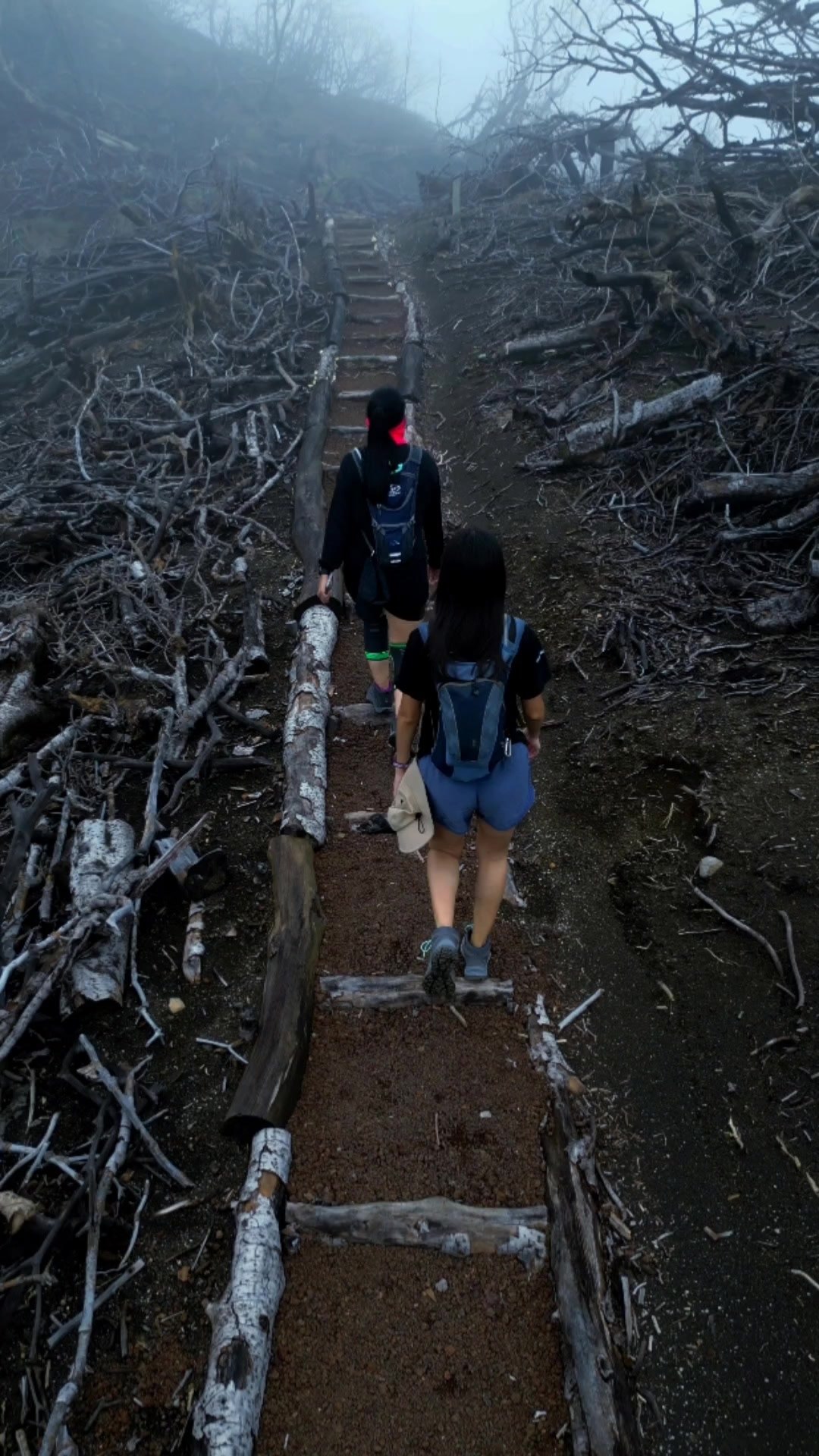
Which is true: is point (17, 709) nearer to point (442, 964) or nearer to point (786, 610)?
point (442, 964)

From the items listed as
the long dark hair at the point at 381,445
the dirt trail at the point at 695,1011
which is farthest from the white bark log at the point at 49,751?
the dirt trail at the point at 695,1011

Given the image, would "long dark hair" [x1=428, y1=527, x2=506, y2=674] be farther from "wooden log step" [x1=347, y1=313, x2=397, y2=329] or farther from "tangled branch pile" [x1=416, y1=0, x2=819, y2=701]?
"wooden log step" [x1=347, y1=313, x2=397, y2=329]

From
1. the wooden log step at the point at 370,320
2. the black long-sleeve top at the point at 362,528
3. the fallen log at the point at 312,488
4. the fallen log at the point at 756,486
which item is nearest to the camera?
the black long-sleeve top at the point at 362,528

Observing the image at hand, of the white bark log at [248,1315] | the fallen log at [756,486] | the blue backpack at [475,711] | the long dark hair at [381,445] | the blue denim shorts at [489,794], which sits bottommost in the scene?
the white bark log at [248,1315]

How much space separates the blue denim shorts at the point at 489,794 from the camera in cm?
310

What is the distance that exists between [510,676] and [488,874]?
0.94m

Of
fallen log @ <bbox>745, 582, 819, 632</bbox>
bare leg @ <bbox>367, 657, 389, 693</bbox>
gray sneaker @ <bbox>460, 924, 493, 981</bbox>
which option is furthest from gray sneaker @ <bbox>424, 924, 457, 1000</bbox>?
fallen log @ <bbox>745, 582, 819, 632</bbox>

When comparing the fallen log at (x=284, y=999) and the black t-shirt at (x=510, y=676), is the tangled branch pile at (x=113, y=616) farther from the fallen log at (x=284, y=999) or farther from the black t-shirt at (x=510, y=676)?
the black t-shirt at (x=510, y=676)

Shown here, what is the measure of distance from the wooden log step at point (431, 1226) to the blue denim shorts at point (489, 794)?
4.74ft

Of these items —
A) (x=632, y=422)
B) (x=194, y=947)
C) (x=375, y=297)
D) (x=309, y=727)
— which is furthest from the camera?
(x=375, y=297)

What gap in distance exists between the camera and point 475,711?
2.79 m

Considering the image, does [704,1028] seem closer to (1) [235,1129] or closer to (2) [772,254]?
(1) [235,1129]

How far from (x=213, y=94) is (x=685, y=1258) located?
1469 inches

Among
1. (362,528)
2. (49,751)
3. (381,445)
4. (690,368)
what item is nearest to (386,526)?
(362,528)
